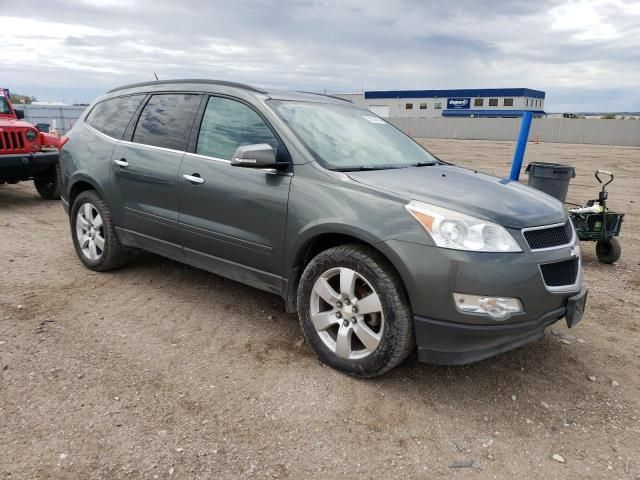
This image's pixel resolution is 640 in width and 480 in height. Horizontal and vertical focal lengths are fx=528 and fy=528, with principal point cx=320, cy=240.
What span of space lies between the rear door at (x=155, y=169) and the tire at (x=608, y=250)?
478 centimetres

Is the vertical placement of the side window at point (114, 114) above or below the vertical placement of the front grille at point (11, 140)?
above

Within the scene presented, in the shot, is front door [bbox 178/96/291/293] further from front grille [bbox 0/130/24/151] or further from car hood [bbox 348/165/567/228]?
front grille [bbox 0/130/24/151]

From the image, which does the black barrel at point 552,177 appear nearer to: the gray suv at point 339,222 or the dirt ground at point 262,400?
the dirt ground at point 262,400

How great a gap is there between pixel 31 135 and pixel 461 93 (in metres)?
67.1

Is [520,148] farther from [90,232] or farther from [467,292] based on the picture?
[90,232]

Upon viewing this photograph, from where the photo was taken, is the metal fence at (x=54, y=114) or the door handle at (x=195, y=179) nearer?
the door handle at (x=195, y=179)

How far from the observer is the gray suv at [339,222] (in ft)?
9.40

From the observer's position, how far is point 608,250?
6078 mm

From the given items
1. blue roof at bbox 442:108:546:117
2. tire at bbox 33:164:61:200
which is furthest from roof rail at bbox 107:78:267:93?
blue roof at bbox 442:108:546:117

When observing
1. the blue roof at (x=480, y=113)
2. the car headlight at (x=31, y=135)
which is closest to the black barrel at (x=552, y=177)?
the car headlight at (x=31, y=135)

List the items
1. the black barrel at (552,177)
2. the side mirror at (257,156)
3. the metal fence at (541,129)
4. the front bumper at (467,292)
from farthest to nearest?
1. the metal fence at (541,129)
2. the black barrel at (552,177)
3. the side mirror at (257,156)
4. the front bumper at (467,292)

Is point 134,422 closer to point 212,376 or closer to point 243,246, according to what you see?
point 212,376

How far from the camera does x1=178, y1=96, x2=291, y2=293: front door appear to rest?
356 centimetres

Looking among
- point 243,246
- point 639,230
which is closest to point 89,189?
point 243,246
